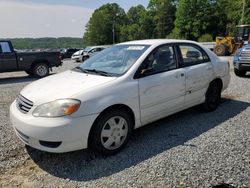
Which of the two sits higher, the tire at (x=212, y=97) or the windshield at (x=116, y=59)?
the windshield at (x=116, y=59)

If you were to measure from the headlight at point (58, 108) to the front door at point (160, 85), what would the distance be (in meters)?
1.10

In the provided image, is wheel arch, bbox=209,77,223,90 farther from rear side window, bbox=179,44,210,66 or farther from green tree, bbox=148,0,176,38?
green tree, bbox=148,0,176,38

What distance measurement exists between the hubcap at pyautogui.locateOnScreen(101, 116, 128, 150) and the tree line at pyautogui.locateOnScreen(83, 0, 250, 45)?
3347cm

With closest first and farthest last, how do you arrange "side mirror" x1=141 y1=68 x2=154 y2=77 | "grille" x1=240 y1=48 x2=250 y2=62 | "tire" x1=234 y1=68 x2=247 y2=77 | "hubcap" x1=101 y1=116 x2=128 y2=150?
1. "hubcap" x1=101 y1=116 x2=128 y2=150
2. "side mirror" x1=141 y1=68 x2=154 y2=77
3. "grille" x1=240 y1=48 x2=250 y2=62
4. "tire" x1=234 y1=68 x2=247 y2=77

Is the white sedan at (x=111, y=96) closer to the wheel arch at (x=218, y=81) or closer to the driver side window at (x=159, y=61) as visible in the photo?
the driver side window at (x=159, y=61)

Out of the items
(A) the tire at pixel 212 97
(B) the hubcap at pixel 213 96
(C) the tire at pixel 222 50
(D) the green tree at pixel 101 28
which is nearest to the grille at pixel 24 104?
(A) the tire at pixel 212 97

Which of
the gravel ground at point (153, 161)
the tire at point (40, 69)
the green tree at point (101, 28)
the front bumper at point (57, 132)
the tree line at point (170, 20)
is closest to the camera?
the gravel ground at point (153, 161)

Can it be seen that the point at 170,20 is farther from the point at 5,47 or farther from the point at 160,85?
the point at 160,85

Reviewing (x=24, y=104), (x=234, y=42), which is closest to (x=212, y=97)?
(x=24, y=104)

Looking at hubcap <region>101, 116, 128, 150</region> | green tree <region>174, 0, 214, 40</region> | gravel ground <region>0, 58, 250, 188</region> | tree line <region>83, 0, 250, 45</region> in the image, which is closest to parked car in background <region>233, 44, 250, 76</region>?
gravel ground <region>0, 58, 250, 188</region>

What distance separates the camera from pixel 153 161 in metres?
3.59

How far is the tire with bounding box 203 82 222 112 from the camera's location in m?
5.51

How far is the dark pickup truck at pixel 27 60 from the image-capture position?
11.7 meters

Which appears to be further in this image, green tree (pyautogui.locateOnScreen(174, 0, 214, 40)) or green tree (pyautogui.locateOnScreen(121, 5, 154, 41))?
green tree (pyautogui.locateOnScreen(121, 5, 154, 41))
